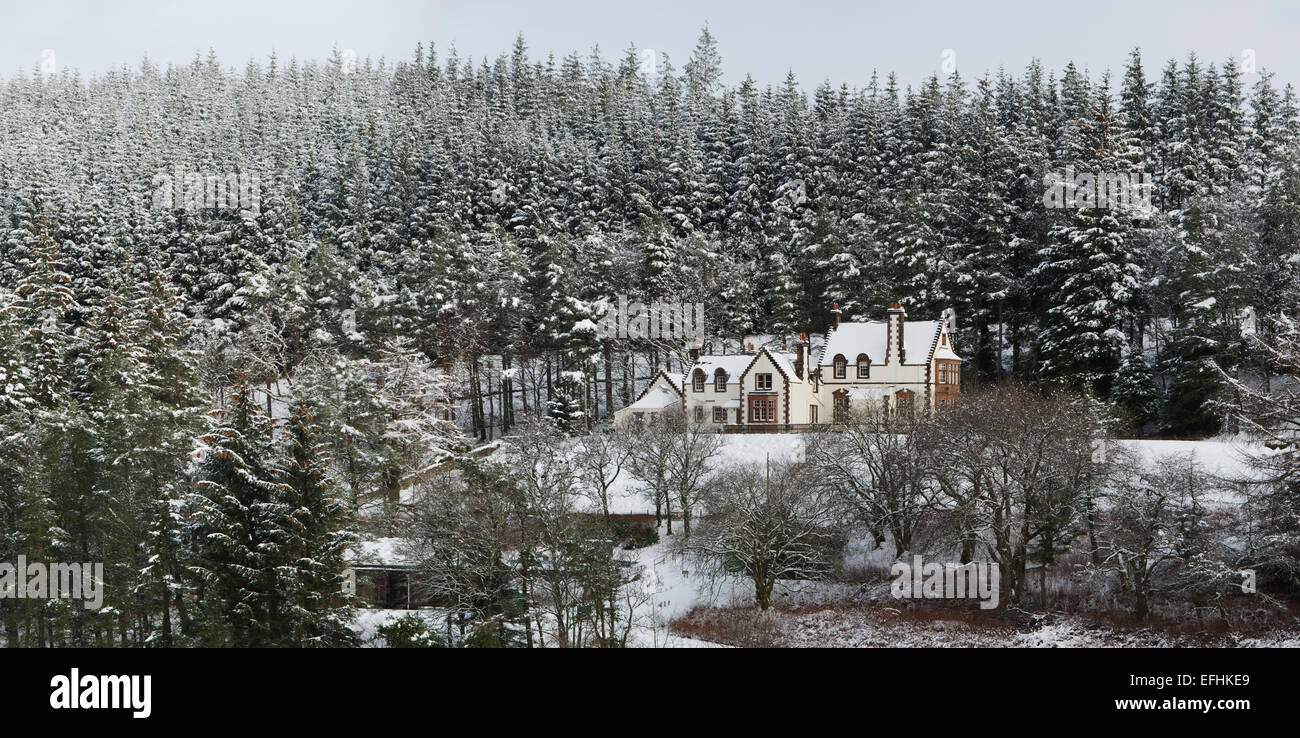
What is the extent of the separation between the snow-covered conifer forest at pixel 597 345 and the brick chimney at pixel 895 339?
717cm

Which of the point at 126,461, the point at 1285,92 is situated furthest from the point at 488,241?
the point at 1285,92

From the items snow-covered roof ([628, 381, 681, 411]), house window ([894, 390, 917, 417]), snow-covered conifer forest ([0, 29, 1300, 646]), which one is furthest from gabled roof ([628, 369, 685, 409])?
house window ([894, 390, 917, 417])

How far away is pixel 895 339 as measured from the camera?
184 ft

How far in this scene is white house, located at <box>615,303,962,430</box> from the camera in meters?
55.3

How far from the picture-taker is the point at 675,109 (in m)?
101

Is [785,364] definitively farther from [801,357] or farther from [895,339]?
[895,339]

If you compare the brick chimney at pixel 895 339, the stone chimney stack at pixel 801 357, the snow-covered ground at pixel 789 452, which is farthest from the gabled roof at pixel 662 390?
the brick chimney at pixel 895 339

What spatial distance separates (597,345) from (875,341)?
16.3 m

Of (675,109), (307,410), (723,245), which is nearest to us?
(307,410)

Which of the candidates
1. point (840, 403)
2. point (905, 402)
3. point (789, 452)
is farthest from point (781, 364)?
point (789, 452)

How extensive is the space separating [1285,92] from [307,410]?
2992 inches

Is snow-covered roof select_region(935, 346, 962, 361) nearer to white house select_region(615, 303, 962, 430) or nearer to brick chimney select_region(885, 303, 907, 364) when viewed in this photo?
white house select_region(615, 303, 962, 430)

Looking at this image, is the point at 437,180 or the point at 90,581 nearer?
the point at 90,581

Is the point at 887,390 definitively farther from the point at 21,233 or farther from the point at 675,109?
the point at 21,233
